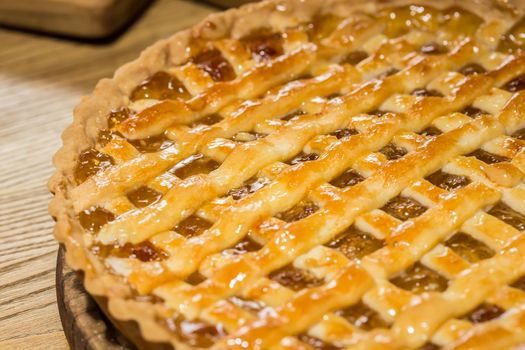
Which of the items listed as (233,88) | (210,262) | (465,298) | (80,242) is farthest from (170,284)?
(233,88)

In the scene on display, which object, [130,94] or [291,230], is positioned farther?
[130,94]

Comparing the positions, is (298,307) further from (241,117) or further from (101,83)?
(101,83)

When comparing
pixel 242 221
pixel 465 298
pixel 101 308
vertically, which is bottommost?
pixel 101 308

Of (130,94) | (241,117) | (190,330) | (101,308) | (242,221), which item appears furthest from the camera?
(130,94)

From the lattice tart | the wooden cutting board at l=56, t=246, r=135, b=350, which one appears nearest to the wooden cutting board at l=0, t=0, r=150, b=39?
the lattice tart

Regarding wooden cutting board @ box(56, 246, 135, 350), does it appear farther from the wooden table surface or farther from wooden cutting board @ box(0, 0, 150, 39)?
wooden cutting board @ box(0, 0, 150, 39)

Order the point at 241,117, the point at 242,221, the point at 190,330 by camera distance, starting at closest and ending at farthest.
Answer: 1. the point at 190,330
2. the point at 242,221
3. the point at 241,117

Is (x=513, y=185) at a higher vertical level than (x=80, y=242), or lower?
higher
